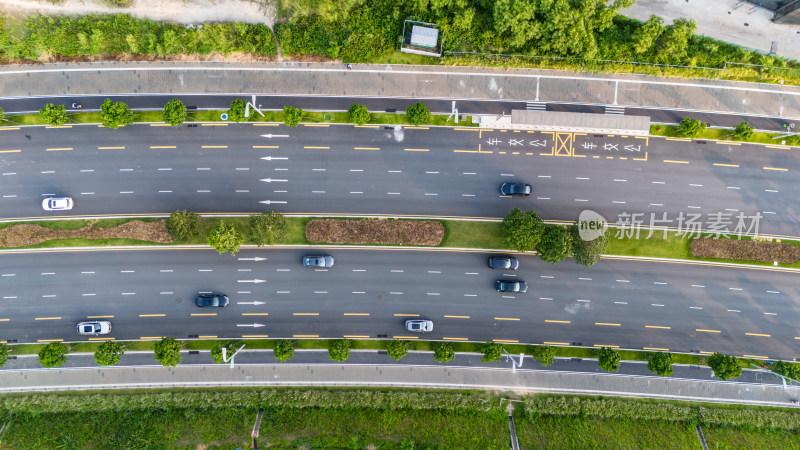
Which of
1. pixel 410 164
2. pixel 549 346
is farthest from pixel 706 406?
pixel 410 164

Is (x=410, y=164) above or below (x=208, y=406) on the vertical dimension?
above

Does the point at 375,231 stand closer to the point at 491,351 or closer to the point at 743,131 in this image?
the point at 491,351

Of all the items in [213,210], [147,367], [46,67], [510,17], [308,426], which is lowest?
[308,426]

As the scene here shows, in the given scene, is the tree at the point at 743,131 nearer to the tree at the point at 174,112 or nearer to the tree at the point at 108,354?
the tree at the point at 174,112

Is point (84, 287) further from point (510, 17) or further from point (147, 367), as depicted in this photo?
point (510, 17)

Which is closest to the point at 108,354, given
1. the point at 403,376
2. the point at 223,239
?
the point at 223,239

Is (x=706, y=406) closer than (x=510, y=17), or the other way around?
(x=510, y=17)

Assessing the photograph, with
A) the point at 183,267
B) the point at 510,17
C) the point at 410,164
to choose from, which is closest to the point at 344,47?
the point at 410,164
